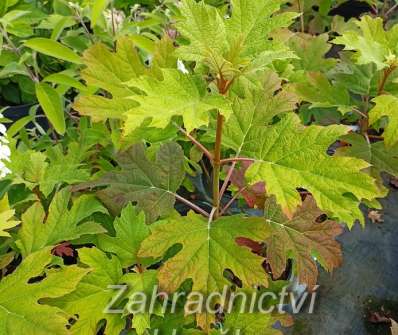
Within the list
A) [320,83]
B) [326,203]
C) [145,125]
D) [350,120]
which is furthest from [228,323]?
[350,120]

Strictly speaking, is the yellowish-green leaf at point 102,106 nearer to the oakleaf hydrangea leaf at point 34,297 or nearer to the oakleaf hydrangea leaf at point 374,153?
the oakleaf hydrangea leaf at point 34,297

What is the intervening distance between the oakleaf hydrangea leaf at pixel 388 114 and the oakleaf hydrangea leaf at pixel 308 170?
319 millimetres

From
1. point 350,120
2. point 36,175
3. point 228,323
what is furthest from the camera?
point 350,120

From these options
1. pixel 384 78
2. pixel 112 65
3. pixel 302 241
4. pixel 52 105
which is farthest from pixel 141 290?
pixel 384 78

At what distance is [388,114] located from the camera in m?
1.17

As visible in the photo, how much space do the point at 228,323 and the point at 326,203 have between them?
0.34 metres

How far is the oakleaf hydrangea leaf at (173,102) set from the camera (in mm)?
770

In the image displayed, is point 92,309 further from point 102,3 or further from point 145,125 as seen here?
point 102,3

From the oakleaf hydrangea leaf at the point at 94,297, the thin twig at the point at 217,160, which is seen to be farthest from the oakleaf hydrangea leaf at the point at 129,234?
the thin twig at the point at 217,160

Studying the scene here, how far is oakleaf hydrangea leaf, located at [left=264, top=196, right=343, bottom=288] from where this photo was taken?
3.19 feet

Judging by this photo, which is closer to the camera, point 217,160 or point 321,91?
point 217,160

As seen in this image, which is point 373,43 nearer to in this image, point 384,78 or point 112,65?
point 384,78

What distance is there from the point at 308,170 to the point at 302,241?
0.18 m

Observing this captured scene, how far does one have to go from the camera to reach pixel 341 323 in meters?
1.59
